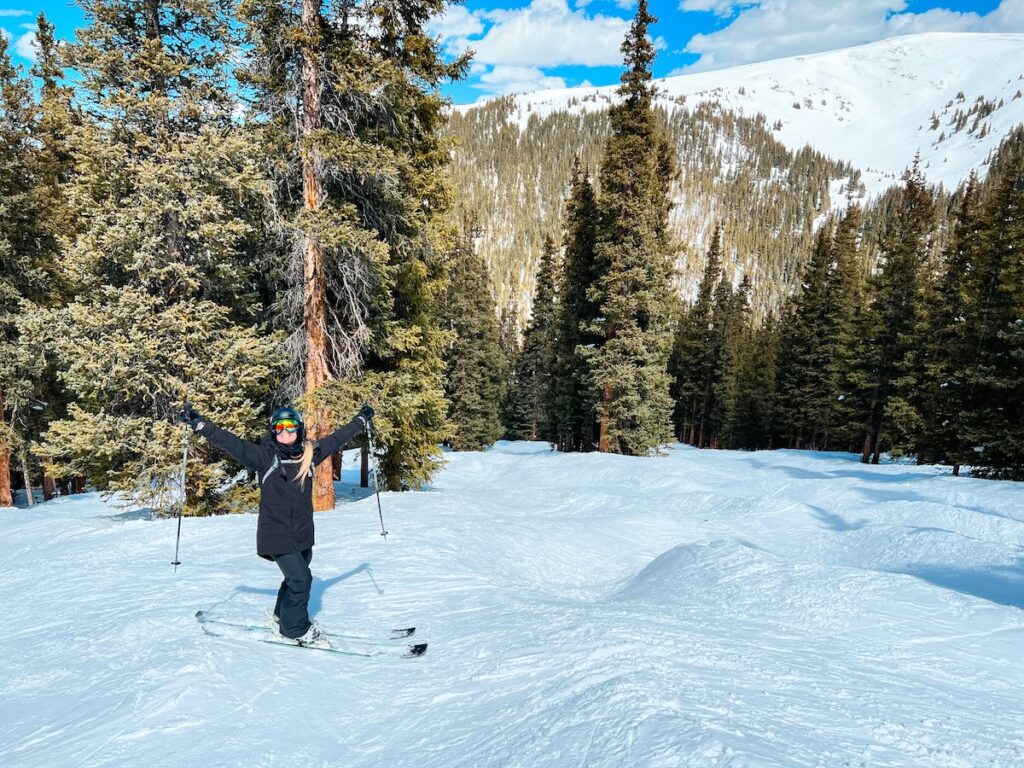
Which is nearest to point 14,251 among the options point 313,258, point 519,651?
point 313,258

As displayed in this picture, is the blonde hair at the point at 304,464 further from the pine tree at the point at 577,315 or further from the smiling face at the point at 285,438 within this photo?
the pine tree at the point at 577,315

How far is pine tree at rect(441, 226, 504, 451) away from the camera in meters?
39.5

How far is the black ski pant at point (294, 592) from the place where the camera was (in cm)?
492

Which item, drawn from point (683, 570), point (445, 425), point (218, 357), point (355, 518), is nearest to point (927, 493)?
point (683, 570)

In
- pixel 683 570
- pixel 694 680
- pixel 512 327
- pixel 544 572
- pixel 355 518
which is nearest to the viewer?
pixel 694 680

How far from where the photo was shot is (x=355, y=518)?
1062 centimetres

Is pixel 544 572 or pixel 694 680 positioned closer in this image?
pixel 694 680

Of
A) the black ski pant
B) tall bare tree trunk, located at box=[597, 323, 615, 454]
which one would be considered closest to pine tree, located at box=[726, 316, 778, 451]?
tall bare tree trunk, located at box=[597, 323, 615, 454]

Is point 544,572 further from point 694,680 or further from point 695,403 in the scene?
point 695,403

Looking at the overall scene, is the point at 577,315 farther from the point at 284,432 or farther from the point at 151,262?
the point at 284,432

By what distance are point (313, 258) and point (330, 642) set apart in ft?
27.3

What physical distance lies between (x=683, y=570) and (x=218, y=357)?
1016cm

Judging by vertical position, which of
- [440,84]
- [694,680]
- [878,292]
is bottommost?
[694,680]

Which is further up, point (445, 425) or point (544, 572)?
point (445, 425)
